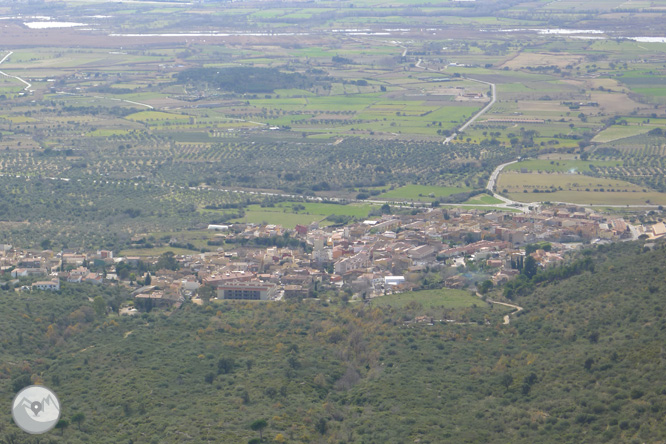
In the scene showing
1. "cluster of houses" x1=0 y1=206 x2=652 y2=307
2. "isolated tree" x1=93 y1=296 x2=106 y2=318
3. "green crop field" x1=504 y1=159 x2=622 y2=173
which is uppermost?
"isolated tree" x1=93 y1=296 x2=106 y2=318

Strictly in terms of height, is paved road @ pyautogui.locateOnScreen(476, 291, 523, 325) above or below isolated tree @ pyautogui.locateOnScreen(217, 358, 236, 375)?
below

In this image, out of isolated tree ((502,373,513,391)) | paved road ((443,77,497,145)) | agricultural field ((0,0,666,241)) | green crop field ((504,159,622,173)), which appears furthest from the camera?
paved road ((443,77,497,145))

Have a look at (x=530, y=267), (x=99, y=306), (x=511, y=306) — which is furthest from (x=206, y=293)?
(x=530, y=267)

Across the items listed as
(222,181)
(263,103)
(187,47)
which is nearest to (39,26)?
(187,47)

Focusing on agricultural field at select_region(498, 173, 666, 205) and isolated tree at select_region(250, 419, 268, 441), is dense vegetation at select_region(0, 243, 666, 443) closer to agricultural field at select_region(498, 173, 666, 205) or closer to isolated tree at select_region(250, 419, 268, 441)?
isolated tree at select_region(250, 419, 268, 441)

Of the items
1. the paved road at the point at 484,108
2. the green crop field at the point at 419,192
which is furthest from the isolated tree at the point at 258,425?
the paved road at the point at 484,108

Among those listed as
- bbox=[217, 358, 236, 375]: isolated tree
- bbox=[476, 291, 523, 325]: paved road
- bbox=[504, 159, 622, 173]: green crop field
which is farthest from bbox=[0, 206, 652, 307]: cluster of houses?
bbox=[504, 159, 622, 173]: green crop field

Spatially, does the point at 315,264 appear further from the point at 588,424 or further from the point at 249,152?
the point at 249,152

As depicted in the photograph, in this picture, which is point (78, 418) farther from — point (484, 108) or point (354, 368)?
point (484, 108)
